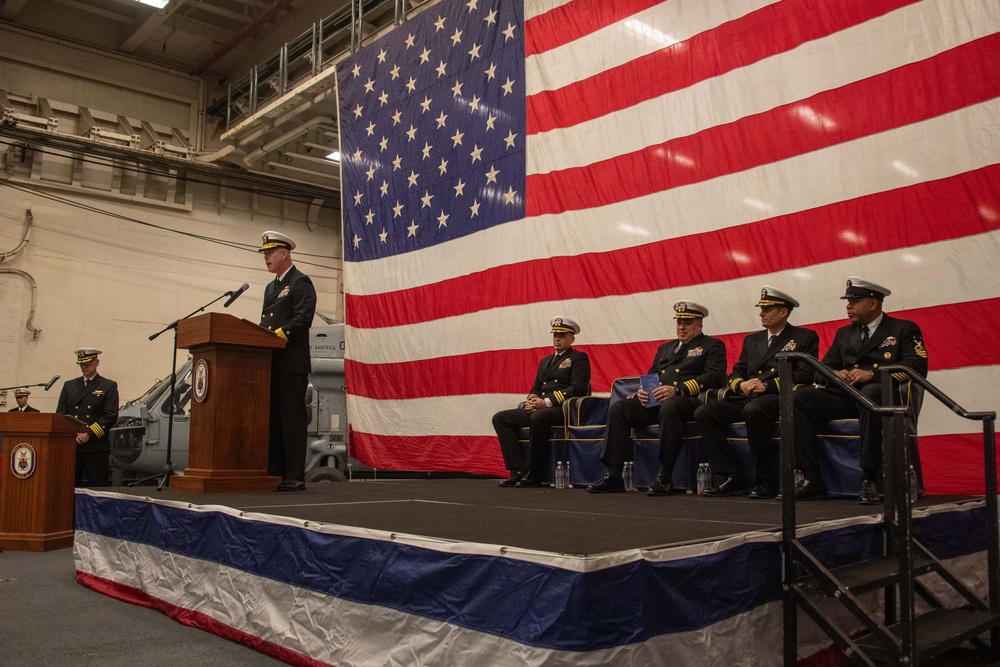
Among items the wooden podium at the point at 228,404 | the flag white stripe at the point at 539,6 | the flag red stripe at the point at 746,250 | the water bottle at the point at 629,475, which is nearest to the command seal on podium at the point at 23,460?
the wooden podium at the point at 228,404

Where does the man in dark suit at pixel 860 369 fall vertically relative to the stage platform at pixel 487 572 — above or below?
above

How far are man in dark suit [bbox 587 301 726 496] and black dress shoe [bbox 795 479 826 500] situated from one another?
0.70 meters

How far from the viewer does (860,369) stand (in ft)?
11.7

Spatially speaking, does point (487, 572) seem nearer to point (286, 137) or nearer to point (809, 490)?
point (809, 490)

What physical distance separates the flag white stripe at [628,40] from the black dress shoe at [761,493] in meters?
2.84

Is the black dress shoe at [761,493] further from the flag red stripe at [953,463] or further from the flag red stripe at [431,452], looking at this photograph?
the flag red stripe at [431,452]

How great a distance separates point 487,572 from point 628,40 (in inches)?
177

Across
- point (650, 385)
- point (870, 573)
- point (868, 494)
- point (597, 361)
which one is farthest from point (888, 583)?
point (597, 361)

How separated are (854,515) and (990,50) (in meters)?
2.60

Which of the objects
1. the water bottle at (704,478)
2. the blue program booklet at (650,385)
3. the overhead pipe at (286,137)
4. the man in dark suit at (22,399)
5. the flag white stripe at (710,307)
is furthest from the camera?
the overhead pipe at (286,137)

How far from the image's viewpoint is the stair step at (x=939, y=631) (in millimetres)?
2096

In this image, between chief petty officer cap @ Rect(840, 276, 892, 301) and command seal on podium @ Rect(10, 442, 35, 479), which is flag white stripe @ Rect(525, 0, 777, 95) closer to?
chief petty officer cap @ Rect(840, 276, 892, 301)

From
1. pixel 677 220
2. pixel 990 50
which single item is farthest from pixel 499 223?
pixel 990 50

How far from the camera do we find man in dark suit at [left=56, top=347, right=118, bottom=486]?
559 cm
